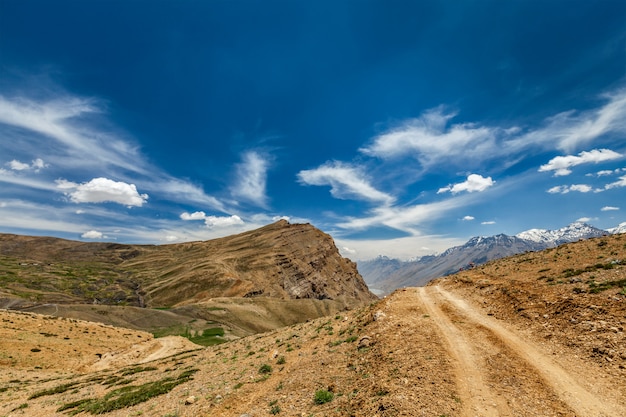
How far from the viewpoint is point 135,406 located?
71.3 feet

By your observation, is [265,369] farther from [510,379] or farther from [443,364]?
[510,379]

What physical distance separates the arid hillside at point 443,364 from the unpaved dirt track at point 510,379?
0.21 feet

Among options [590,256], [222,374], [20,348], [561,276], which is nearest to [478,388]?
[222,374]

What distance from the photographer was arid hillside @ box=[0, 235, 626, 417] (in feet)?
44.6

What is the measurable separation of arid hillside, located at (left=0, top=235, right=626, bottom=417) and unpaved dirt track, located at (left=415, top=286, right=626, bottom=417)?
0.06 m

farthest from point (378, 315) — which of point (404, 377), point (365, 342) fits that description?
point (404, 377)

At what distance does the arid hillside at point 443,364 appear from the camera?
13586 millimetres

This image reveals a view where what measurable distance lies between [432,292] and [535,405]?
27.0 m

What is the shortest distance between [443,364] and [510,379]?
308 cm

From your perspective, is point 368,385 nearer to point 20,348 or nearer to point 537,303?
point 537,303

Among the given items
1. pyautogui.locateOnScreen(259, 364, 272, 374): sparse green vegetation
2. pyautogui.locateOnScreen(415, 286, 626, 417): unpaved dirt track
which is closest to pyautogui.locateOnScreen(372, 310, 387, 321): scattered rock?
pyautogui.locateOnScreen(415, 286, 626, 417): unpaved dirt track

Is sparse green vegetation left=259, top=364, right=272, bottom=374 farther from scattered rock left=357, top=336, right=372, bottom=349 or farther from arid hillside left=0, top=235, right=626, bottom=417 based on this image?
scattered rock left=357, top=336, right=372, bottom=349

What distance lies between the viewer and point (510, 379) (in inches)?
586

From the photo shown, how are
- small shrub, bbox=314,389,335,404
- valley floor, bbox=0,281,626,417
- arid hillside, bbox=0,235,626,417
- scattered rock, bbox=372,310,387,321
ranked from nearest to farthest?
1. valley floor, bbox=0,281,626,417
2. arid hillside, bbox=0,235,626,417
3. small shrub, bbox=314,389,335,404
4. scattered rock, bbox=372,310,387,321
